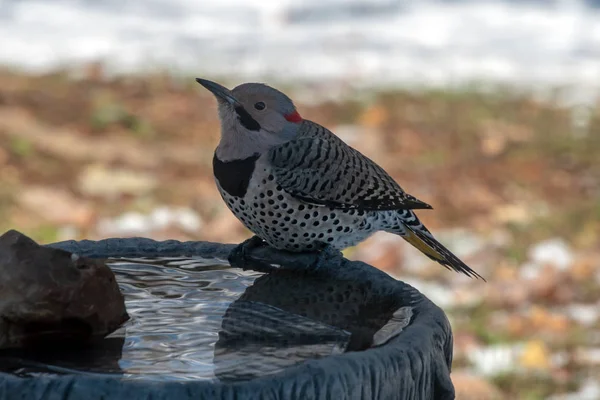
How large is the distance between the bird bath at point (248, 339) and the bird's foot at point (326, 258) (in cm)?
2

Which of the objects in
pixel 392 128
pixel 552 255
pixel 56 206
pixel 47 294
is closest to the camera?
pixel 47 294

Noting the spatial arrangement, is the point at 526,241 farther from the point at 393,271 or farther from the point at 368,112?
the point at 368,112

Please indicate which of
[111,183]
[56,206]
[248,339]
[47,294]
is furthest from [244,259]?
[111,183]

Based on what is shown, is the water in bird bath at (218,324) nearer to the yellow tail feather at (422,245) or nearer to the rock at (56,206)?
the yellow tail feather at (422,245)

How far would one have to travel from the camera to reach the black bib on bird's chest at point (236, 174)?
316 centimetres

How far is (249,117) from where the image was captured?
3.15 m

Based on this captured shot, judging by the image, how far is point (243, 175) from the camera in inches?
124

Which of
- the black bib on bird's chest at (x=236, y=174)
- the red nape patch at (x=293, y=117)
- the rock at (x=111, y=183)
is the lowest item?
the rock at (x=111, y=183)

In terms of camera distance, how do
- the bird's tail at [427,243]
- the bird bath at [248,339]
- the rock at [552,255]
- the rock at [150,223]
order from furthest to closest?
the rock at [150,223] < the rock at [552,255] < the bird's tail at [427,243] < the bird bath at [248,339]

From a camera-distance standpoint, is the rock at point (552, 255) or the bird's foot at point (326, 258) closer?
the bird's foot at point (326, 258)

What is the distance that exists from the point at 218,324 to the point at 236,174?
568mm

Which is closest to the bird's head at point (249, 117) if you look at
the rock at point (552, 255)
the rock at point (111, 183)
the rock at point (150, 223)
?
the rock at point (150, 223)

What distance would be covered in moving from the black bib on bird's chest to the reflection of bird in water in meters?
0.26

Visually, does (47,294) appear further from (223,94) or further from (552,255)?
(552,255)
